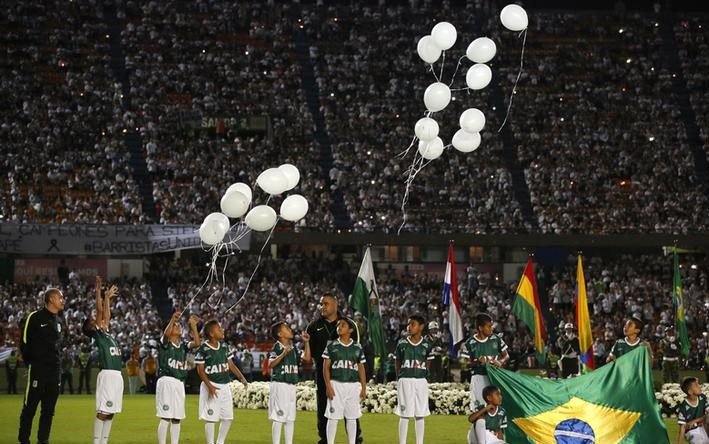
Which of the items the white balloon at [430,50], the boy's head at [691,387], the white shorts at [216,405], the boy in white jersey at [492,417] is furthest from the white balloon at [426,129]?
the boy in white jersey at [492,417]

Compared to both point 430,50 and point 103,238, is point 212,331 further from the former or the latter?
point 103,238

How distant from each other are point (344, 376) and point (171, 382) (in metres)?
2.46

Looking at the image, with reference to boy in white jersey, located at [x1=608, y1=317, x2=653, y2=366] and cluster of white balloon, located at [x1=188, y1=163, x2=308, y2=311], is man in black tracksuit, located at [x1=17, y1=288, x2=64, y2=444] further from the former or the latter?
boy in white jersey, located at [x1=608, y1=317, x2=653, y2=366]

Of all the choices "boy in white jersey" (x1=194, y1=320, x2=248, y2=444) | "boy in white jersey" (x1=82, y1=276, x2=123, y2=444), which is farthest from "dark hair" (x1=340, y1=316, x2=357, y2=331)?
"boy in white jersey" (x1=82, y1=276, x2=123, y2=444)

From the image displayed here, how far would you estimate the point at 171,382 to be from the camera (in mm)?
16109

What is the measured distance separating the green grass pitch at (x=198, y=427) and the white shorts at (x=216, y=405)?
7.88 ft

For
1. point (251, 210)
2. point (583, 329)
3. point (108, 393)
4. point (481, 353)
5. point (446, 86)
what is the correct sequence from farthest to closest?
point (583, 329), point (446, 86), point (251, 210), point (481, 353), point (108, 393)

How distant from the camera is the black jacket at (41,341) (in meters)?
15.1

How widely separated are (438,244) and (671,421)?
19.5 metres

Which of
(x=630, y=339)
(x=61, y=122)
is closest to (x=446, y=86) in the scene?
(x=630, y=339)

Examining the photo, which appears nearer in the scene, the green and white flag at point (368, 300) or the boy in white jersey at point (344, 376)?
the boy in white jersey at point (344, 376)

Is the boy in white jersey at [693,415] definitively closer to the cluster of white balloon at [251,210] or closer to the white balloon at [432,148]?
the white balloon at [432,148]

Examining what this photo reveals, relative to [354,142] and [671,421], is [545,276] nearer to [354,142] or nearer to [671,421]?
[354,142]

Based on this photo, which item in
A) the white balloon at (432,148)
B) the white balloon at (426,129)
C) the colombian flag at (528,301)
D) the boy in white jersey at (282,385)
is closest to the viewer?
the boy in white jersey at (282,385)
